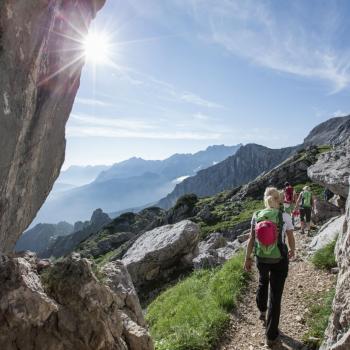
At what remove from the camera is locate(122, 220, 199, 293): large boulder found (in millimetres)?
30312

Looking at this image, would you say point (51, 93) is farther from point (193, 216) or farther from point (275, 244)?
point (193, 216)

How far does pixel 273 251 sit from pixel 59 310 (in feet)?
18.8

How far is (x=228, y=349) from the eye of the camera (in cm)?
1101

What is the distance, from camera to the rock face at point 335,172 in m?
29.7

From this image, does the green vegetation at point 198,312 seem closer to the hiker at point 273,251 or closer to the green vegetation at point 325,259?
the hiker at point 273,251

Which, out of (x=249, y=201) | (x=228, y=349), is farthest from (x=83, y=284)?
(x=249, y=201)

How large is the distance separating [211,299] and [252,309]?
1.53 m

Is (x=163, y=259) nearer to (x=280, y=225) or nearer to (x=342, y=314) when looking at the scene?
(x=280, y=225)

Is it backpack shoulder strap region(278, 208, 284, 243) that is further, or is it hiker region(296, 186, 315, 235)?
hiker region(296, 186, 315, 235)

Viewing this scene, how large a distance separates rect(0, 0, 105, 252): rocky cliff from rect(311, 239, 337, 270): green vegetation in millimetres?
12229

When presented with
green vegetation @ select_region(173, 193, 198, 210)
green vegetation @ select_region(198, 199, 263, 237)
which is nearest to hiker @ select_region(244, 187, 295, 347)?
green vegetation @ select_region(198, 199, 263, 237)

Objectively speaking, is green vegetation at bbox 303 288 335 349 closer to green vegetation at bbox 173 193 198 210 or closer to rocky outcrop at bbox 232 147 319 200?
rocky outcrop at bbox 232 147 319 200

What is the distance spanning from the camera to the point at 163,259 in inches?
1219

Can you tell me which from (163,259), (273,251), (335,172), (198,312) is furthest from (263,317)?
(335,172)
